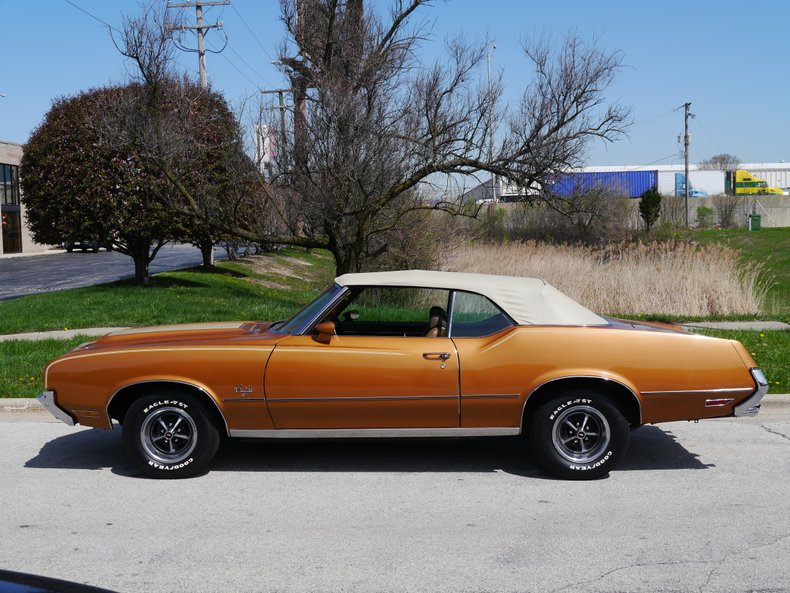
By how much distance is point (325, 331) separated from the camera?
627cm

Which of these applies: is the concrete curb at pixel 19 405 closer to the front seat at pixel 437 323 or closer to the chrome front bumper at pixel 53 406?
the chrome front bumper at pixel 53 406

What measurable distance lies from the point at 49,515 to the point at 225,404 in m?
1.29

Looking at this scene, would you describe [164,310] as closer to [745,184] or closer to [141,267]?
[141,267]

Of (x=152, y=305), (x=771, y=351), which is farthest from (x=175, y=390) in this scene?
(x=152, y=305)

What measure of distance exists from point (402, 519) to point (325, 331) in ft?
A: 4.68

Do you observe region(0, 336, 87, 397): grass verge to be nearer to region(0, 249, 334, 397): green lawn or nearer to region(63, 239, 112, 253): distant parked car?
region(0, 249, 334, 397): green lawn

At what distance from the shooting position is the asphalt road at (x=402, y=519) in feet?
15.1

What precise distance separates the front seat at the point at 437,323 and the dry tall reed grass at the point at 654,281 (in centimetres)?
999

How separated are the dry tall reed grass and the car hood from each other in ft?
34.1

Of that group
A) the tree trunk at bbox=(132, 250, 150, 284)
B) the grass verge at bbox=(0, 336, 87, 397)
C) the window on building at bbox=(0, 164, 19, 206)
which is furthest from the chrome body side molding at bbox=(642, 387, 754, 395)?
the window on building at bbox=(0, 164, 19, 206)

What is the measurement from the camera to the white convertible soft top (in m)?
6.45

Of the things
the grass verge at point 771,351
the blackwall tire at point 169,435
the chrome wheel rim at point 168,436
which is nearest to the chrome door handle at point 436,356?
the blackwall tire at point 169,435

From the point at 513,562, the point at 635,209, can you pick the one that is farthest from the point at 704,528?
the point at 635,209

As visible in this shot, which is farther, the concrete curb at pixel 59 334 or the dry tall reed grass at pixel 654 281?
the dry tall reed grass at pixel 654 281
